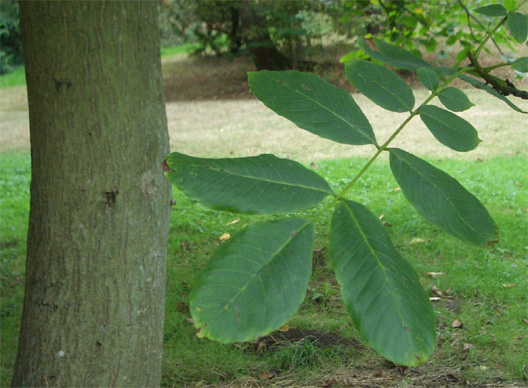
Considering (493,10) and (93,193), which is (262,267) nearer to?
(493,10)

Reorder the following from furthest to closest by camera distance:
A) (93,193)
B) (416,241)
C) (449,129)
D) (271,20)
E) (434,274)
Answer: (271,20) < (416,241) < (434,274) < (93,193) < (449,129)

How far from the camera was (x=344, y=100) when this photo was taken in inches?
30.4

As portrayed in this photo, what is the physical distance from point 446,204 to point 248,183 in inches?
10.6

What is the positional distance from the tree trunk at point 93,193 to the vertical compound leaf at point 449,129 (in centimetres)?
123

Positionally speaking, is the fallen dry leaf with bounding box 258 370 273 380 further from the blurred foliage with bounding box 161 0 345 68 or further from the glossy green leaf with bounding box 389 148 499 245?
the blurred foliage with bounding box 161 0 345 68

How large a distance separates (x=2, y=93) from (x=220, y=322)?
55.0 feet

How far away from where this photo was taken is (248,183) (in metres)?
0.62

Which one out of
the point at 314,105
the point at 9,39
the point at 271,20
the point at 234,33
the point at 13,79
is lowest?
the point at 13,79

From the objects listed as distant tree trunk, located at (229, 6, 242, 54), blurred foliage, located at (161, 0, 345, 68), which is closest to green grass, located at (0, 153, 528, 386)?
blurred foliage, located at (161, 0, 345, 68)

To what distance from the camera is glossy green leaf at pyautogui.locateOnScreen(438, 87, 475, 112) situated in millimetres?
950

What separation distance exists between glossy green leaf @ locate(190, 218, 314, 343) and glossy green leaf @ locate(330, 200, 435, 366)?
0.05 meters

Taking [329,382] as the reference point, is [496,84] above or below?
above

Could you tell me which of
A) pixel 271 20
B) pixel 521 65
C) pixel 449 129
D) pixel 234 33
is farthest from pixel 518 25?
pixel 234 33

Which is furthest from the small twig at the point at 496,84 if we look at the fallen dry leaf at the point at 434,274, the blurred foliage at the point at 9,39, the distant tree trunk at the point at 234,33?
the blurred foliage at the point at 9,39
